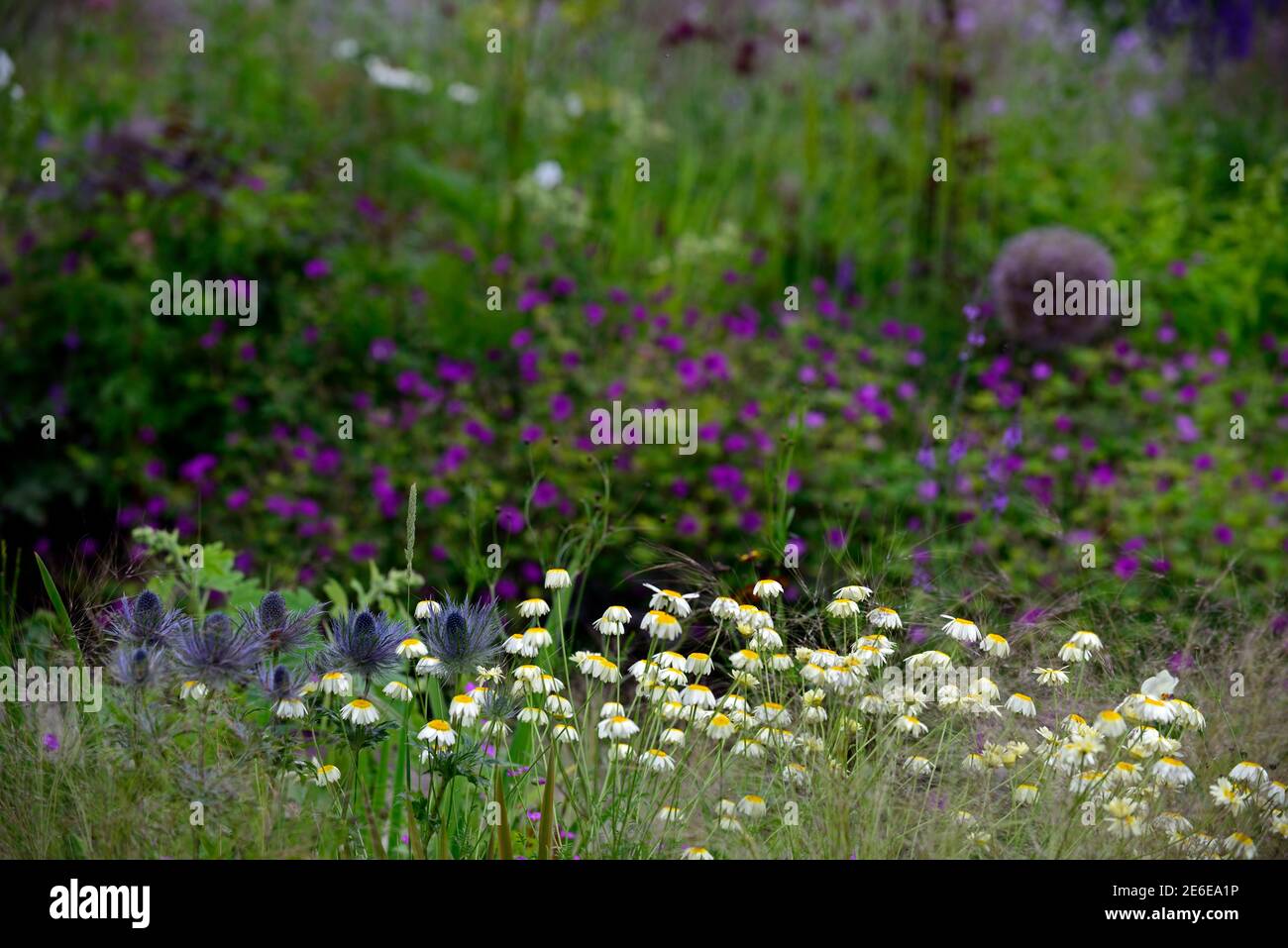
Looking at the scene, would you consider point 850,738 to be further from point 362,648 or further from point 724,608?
point 362,648

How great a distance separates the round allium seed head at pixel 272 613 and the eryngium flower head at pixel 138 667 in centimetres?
18

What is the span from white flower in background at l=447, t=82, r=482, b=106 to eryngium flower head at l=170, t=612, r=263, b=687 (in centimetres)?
543

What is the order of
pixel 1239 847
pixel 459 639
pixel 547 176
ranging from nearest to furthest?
pixel 459 639
pixel 1239 847
pixel 547 176

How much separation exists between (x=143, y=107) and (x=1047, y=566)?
548 cm

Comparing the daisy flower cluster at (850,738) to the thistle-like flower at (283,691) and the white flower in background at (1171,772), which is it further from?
the thistle-like flower at (283,691)

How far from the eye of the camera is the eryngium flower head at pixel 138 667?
2164mm

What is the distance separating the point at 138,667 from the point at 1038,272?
13.4 ft

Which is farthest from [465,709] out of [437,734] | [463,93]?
[463,93]

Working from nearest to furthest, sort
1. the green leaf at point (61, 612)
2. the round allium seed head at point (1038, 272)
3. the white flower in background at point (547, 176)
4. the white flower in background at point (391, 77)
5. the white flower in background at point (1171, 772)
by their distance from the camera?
the white flower in background at point (1171, 772)
the green leaf at point (61, 612)
the round allium seed head at point (1038, 272)
the white flower in background at point (547, 176)
the white flower in background at point (391, 77)

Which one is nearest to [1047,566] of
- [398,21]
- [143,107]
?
[143,107]

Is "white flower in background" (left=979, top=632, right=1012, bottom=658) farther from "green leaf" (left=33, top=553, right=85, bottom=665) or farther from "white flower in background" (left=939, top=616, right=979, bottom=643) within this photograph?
"green leaf" (left=33, top=553, right=85, bottom=665)

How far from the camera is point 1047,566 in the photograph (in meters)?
4.31

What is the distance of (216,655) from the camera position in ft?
7.06

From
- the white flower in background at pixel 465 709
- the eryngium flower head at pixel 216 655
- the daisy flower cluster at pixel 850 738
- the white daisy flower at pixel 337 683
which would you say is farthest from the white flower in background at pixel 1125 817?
the eryngium flower head at pixel 216 655
